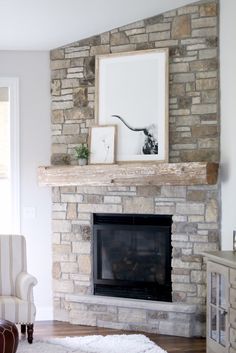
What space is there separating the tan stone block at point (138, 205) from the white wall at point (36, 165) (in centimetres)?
92

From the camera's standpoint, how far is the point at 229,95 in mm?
4930

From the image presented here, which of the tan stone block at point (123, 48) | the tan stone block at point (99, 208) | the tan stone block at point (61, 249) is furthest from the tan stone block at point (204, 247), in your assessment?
the tan stone block at point (123, 48)

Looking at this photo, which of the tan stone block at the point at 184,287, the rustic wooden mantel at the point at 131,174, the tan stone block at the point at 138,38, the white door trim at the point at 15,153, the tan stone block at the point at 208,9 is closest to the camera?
the rustic wooden mantel at the point at 131,174

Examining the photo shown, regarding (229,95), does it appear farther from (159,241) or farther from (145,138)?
(159,241)

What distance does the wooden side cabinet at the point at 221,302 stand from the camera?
13.0ft

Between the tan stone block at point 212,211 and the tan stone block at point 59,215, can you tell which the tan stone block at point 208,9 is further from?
the tan stone block at point 59,215

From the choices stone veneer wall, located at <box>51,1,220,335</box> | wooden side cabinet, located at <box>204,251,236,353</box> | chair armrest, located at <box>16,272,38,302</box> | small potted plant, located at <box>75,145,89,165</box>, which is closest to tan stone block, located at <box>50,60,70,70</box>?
stone veneer wall, located at <box>51,1,220,335</box>

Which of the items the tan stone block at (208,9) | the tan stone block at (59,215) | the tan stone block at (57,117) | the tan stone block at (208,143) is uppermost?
the tan stone block at (208,9)

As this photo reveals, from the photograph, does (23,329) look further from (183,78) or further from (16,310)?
(183,78)

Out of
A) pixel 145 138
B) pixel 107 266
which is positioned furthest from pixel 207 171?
pixel 107 266

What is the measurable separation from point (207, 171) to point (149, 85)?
1.07 m

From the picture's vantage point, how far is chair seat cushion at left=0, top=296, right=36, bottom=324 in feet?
15.8

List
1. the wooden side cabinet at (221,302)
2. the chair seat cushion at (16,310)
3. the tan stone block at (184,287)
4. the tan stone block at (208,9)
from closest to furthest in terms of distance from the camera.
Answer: the wooden side cabinet at (221,302), the chair seat cushion at (16,310), the tan stone block at (208,9), the tan stone block at (184,287)

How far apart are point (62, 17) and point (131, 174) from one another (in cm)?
156
